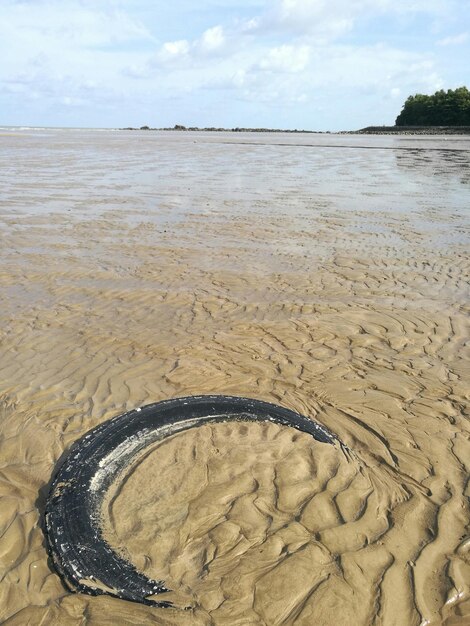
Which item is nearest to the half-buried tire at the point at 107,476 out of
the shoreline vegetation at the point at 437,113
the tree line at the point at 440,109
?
the shoreline vegetation at the point at 437,113

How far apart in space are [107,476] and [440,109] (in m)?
97.9

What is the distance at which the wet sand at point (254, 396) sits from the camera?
2725mm

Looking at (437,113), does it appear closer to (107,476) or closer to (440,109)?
(440,109)

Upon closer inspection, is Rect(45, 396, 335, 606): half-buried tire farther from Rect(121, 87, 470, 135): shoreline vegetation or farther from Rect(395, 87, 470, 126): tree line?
Rect(395, 87, 470, 126): tree line

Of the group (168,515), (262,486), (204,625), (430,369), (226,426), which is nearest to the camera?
(204,625)

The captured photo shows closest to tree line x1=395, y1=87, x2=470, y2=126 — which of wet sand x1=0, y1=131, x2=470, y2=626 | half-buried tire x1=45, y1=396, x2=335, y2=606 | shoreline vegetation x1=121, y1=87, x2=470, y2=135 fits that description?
shoreline vegetation x1=121, y1=87, x2=470, y2=135

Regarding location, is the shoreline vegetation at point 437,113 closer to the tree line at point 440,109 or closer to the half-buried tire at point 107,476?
the tree line at point 440,109

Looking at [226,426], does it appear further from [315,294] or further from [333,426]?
[315,294]

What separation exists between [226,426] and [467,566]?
72.8 inches

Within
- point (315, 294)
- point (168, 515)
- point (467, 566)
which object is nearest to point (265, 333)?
point (315, 294)

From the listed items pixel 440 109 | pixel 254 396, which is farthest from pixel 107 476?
pixel 440 109

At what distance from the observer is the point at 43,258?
27.5 feet

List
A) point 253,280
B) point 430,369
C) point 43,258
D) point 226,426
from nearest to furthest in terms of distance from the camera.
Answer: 1. point 226,426
2. point 430,369
3. point 253,280
4. point 43,258

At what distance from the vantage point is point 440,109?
286ft
